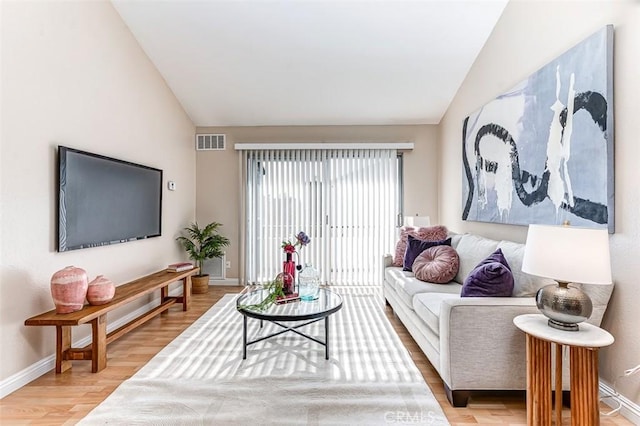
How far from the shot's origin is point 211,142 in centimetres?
508

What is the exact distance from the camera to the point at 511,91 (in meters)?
2.97

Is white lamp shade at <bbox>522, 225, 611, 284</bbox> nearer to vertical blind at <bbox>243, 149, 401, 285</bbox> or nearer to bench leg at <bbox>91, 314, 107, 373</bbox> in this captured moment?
bench leg at <bbox>91, 314, 107, 373</bbox>

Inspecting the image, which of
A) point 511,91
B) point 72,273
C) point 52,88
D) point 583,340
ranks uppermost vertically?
point 511,91

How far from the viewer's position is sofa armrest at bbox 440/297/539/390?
6.16ft

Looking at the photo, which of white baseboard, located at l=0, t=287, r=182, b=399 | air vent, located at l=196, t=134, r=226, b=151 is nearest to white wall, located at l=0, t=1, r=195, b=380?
white baseboard, located at l=0, t=287, r=182, b=399

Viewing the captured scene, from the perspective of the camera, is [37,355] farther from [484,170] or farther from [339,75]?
[484,170]

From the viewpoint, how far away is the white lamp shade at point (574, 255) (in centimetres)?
149

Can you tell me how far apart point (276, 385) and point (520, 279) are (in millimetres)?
1839

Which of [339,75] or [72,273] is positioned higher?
[339,75]

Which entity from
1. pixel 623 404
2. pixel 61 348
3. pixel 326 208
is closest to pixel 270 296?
pixel 61 348

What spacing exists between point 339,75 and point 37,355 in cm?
399

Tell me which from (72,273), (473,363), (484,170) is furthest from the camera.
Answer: (484,170)

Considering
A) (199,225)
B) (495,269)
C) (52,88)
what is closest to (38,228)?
(52,88)

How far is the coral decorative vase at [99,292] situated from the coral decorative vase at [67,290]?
0.41ft
